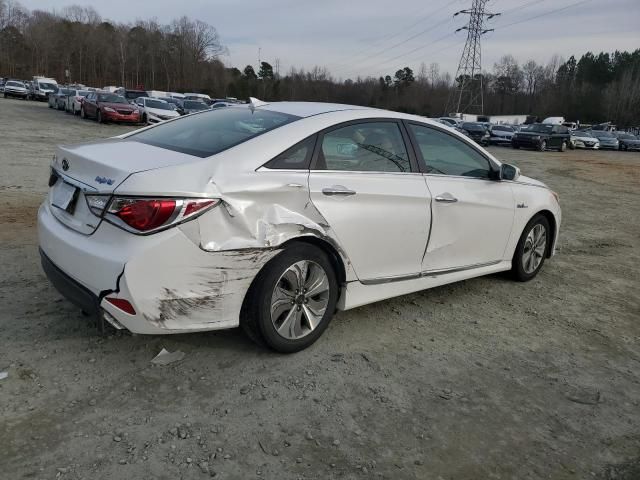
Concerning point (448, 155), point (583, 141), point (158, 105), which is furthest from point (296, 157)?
point (583, 141)

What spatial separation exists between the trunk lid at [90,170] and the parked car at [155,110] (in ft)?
73.4

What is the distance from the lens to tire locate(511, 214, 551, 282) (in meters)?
5.23

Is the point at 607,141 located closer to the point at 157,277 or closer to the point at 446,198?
the point at 446,198

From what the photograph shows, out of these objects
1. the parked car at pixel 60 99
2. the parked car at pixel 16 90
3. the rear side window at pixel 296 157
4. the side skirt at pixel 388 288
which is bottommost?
the side skirt at pixel 388 288

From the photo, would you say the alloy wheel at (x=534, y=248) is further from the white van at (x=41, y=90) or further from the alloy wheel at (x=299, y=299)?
the white van at (x=41, y=90)

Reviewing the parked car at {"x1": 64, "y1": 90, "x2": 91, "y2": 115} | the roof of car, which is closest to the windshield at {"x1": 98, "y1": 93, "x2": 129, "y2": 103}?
the parked car at {"x1": 64, "y1": 90, "x2": 91, "y2": 115}

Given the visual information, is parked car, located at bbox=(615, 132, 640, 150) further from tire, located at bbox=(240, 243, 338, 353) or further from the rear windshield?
tire, located at bbox=(240, 243, 338, 353)

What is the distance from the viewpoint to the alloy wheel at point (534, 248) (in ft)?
17.4

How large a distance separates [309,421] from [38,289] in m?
2.63

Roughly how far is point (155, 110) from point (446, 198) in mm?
24581

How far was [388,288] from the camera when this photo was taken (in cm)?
394

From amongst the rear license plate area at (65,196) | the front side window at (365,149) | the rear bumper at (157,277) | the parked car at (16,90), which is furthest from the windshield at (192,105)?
the rear bumper at (157,277)

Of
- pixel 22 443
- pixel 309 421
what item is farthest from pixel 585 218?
pixel 22 443

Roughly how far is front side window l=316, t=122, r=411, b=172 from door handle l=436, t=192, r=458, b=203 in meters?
0.33
